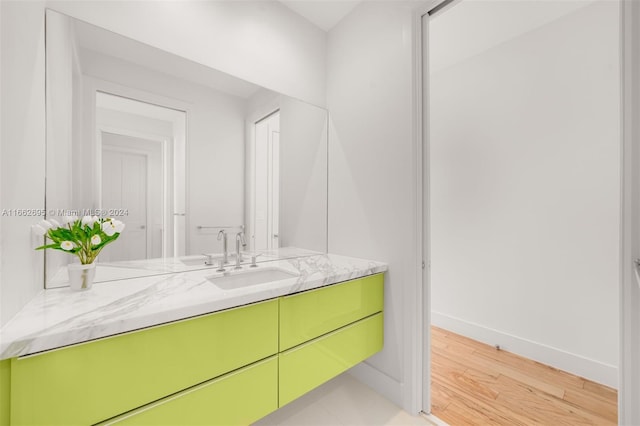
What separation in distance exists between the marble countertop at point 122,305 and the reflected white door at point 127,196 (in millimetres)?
177

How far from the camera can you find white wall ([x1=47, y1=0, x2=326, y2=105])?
1.36 m

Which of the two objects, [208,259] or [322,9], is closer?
[208,259]

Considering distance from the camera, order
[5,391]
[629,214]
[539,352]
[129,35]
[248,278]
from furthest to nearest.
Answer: [539,352] < [248,278] < [129,35] < [629,214] < [5,391]

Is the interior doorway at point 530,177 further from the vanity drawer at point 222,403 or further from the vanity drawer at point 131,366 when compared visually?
the vanity drawer at point 131,366

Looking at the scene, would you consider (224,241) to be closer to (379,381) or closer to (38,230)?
(38,230)

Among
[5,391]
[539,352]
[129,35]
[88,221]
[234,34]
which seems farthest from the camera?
[539,352]

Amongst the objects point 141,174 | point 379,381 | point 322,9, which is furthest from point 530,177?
point 141,174

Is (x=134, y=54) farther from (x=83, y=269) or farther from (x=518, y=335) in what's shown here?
(x=518, y=335)

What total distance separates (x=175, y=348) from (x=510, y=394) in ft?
6.53

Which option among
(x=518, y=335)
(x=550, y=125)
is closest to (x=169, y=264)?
(x=518, y=335)

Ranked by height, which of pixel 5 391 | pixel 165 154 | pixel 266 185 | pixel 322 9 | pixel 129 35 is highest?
pixel 322 9

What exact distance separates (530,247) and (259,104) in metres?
2.34

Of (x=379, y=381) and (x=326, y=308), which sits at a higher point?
(x=326, y=308)

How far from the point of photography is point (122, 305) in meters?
0.97
